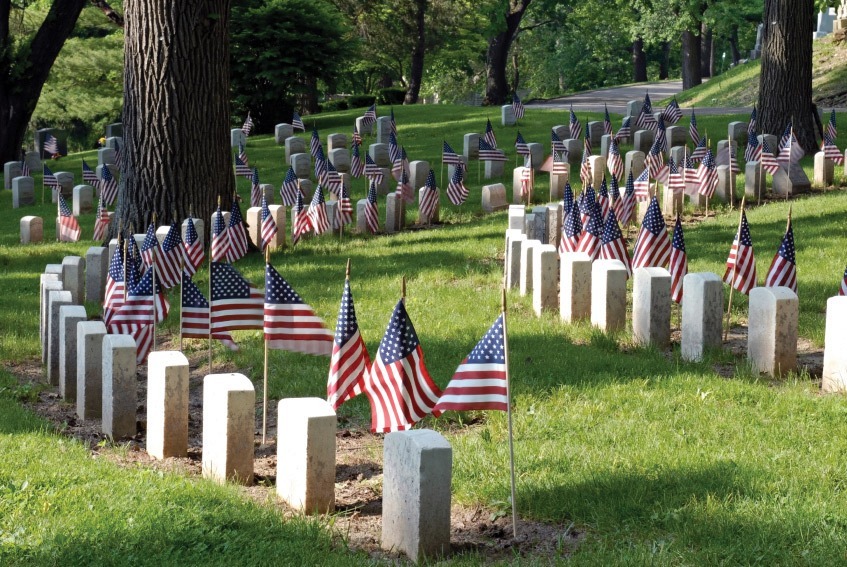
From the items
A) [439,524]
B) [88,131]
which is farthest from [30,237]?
[88,131]

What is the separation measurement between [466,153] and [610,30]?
4439 centimetres

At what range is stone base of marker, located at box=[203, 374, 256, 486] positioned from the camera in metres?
6.41

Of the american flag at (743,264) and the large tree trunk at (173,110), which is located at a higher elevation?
the large tree trunk at (173,110)

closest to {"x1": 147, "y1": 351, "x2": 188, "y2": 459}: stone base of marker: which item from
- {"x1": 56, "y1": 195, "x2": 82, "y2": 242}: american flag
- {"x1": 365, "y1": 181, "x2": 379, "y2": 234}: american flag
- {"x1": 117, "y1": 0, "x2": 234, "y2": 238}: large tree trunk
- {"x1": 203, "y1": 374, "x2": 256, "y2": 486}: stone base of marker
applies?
{"x1": 203, "y1": 374, "x2": 256, "y2": 486}: stone base of marker

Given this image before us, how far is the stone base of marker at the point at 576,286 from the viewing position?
32.9 feet

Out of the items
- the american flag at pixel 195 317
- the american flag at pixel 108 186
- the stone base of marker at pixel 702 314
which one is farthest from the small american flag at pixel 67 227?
the stone base of marker at pixel 702 314

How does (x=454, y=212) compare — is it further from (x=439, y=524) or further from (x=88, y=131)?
(x=88, y=131)

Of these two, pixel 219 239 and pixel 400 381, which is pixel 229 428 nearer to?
pixel 400 381

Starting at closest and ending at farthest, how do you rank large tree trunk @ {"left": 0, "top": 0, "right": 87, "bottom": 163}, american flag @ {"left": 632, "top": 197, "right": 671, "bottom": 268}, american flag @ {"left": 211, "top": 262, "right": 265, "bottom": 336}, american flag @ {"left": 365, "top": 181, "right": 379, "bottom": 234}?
1. american flag @ {"left": 211, "top": 262, "right": 265, "bottom": 336}
2. american flag @ {"left": 632, "top": 197, "right": 671, "bottom": 268}
3. american flag @ {"left": 365, "top": 181, "right": 379, "bottom": 234}
4. large tree trunk @ {"left": 0, "top": 0, "right": 87, "bottom": 163}

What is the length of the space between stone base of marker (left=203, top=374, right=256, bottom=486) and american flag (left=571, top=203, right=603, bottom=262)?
562cm

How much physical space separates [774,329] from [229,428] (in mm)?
3974

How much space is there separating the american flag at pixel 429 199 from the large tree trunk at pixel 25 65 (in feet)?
45.8

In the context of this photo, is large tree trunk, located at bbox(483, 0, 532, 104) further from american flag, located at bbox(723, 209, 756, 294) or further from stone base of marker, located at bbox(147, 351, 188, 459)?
stone base of marker, located at bbox(147, 351, 188, 459)

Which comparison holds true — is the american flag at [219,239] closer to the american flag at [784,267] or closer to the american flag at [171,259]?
the american flag at [171,259]
